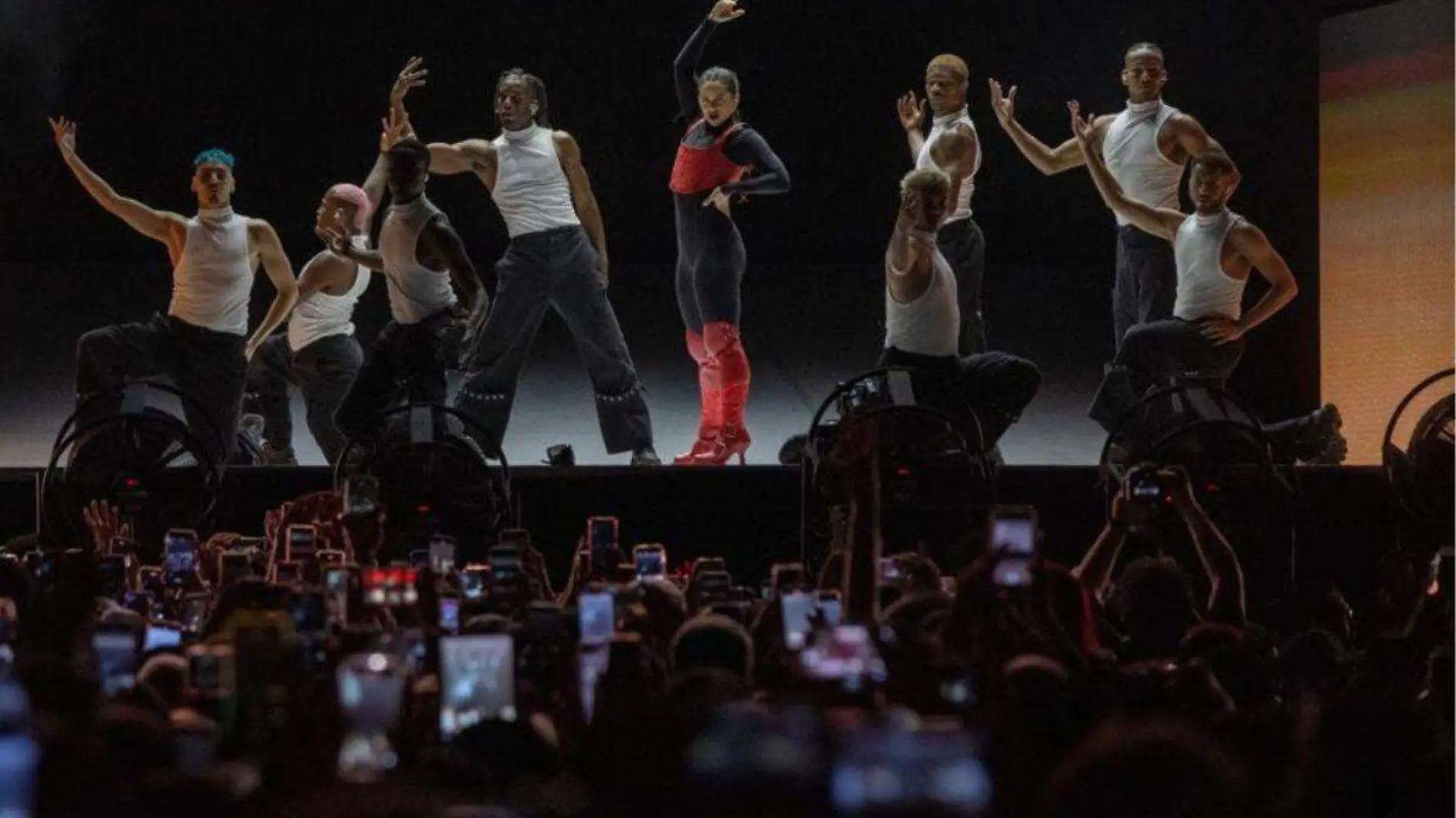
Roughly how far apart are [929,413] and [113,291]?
213 inches

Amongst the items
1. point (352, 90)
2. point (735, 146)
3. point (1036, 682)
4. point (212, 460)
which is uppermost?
point (352, 90)

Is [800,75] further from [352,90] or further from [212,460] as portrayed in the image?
[212,460]

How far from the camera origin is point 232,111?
11.1 m

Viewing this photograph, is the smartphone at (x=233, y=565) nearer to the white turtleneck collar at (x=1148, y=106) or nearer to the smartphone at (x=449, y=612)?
the smartphone at (x=449, y=612)

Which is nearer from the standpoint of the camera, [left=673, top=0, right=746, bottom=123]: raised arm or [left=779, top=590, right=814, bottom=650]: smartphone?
[left=779, top=590, right=814, bottom=650]: smartphone

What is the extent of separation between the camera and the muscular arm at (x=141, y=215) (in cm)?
872

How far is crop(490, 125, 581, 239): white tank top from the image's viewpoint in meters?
8.65

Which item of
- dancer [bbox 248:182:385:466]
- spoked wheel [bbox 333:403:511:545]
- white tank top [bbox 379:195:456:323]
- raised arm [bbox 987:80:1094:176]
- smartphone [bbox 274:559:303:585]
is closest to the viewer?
smartphone [bbox 274:559:303:585]

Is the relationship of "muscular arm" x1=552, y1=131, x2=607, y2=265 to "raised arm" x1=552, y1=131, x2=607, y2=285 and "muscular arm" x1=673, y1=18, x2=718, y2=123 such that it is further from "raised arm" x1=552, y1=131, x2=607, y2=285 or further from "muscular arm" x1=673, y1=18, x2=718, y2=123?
"muscular arm" x1=673, y1=18, x2=718, y2=123

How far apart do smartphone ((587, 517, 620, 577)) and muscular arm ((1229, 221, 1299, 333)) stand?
319 centimetres

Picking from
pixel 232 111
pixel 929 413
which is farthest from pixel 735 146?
pixel 232 111

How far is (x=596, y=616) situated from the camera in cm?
450

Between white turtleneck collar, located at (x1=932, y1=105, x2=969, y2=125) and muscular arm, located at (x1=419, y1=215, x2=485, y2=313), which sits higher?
white turtleneck collar, located at (x1=932, y1=105, x2=969, y2=125)

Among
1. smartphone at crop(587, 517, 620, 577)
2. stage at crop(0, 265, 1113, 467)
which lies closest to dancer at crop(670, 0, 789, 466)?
stage at crop(0, 265, 1113, 467)
